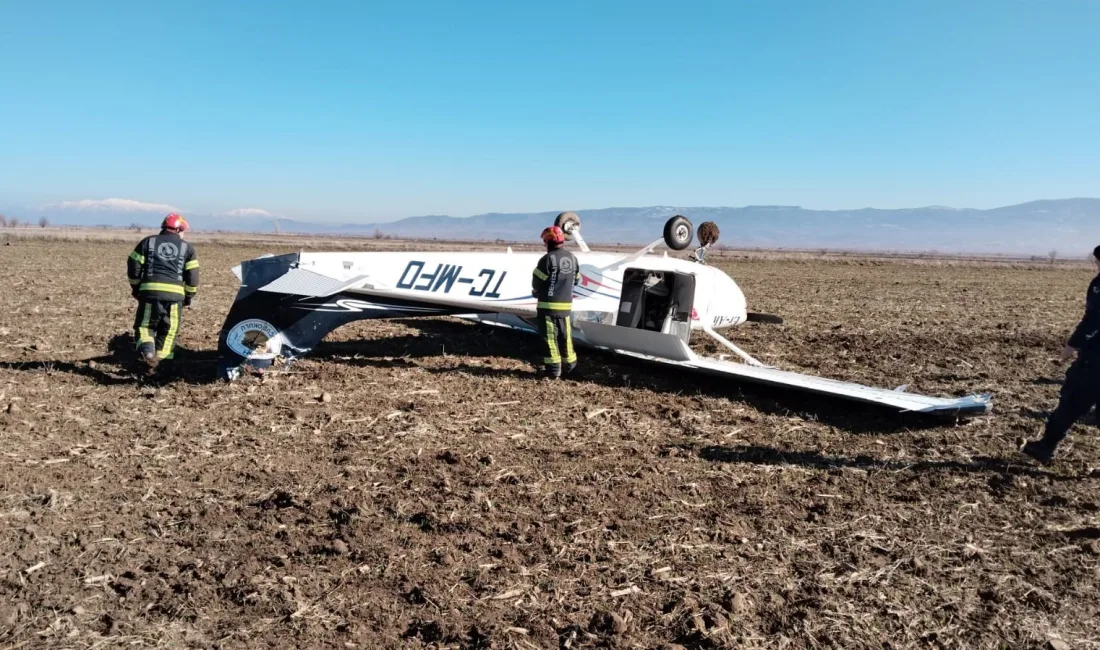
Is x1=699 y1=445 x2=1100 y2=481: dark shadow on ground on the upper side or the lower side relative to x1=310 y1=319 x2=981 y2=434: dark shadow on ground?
lower

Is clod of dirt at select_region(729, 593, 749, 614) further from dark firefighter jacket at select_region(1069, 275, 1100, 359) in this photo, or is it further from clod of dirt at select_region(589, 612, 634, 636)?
dark firefighter jacket at select_region(1069, 275, 1100, 359)

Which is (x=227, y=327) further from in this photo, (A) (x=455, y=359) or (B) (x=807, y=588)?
(B) (x=807, y=588)

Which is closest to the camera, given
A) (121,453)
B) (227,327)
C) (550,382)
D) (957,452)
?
(121,453)

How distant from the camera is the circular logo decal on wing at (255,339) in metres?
8.39

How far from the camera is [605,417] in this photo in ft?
25.3

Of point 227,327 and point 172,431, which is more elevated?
point 227,327

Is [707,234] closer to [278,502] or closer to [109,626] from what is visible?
[278,502]

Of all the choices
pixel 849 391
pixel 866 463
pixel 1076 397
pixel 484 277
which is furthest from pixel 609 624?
pixel 484 277

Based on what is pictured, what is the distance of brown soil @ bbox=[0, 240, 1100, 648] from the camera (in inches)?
150

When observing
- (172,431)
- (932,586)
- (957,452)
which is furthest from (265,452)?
(957,452)

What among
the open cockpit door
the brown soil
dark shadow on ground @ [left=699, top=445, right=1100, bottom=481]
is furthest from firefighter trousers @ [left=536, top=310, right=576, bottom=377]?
dark shadow on ground @ [left=699, top=445, right=1100, bottom=481]

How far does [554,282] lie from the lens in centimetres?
916

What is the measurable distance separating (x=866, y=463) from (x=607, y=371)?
4.23m

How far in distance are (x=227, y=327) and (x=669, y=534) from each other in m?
6.19
